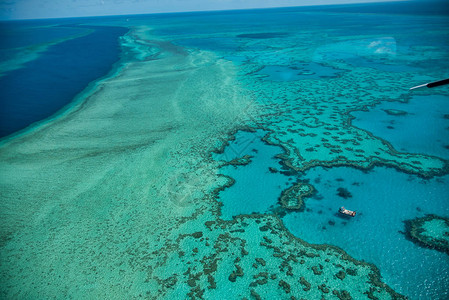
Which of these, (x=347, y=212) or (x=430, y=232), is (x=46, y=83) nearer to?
(x=347, y=212)

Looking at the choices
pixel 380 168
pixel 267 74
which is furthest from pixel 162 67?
pixel 380 168

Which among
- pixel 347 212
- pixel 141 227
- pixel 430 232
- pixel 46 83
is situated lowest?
pixel 141 227

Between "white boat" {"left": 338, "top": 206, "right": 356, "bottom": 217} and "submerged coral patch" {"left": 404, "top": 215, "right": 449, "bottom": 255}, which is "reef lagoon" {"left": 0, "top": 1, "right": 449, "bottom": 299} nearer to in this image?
"submerged coral patch" {"left": 404, "top": 215, "right": 449, "bottom": 255}

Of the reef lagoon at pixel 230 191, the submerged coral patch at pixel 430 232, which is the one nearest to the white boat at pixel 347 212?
the reef lagoon at pixel 230 191

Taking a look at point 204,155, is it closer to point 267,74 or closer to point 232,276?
point 232,276

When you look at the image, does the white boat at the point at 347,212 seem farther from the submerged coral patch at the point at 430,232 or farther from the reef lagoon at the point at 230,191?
the submerged coral patch at the point at 430,232

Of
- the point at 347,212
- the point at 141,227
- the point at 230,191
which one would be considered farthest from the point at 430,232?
the point at 141,227
